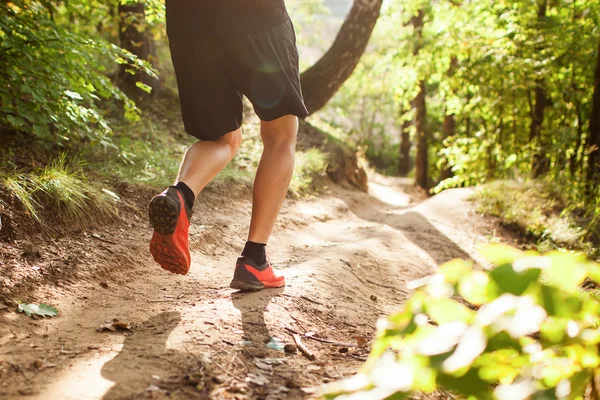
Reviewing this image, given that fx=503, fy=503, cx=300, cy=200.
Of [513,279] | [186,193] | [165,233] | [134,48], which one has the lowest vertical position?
[165,233]

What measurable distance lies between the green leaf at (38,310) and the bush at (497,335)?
157 centimetres

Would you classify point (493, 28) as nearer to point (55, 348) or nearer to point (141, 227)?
point (141, 227)

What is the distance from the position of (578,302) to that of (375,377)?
0.36m

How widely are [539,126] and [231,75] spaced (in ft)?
24.0

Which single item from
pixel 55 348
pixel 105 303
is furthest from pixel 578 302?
pixel 105 303

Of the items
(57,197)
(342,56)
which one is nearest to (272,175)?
(57,197)

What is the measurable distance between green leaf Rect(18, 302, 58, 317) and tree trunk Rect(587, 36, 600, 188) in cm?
575

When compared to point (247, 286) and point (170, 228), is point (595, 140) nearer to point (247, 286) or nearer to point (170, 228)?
point (247, 286)

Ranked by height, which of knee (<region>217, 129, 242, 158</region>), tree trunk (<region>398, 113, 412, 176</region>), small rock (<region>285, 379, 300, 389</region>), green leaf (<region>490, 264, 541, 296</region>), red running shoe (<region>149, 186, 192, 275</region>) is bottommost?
tree trunk (<region>398, 113, 412, 176</region>)

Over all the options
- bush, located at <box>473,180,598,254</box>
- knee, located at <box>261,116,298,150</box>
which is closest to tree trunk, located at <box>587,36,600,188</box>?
bush, located at <box>473,180,598,254</box>

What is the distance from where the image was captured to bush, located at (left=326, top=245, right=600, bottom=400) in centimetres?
77

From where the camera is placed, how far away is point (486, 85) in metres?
8.09

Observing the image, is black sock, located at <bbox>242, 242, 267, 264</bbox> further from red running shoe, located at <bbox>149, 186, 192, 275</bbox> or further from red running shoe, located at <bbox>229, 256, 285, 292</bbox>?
red running shoe, located at <bbox>149, 186, 192, 275</bbox>

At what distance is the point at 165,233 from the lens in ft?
6.91
